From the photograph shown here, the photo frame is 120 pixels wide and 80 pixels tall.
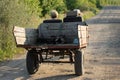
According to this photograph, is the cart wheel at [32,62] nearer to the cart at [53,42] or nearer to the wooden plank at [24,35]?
the cart at [53,42]

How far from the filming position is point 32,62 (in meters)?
12.9

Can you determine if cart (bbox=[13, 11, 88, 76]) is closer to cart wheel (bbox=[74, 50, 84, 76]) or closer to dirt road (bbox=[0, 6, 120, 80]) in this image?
cart wheel (bbox=[74, 50, 84, 76])

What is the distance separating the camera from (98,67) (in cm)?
1396

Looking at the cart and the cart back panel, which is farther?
the cart back panel

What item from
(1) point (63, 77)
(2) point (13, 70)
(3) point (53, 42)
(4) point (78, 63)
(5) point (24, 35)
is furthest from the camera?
(2) point (13, 70)

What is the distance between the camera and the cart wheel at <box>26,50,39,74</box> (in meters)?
12.7

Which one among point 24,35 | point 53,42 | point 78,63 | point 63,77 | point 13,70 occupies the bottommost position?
point 63,77

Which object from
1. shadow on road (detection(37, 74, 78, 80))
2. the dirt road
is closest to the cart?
shadow on road (detection(37, 74, 78, 80))

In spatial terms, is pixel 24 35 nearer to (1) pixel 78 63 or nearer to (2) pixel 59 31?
(2) pixel 59 31

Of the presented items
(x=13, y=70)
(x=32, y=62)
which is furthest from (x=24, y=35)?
(x=13, y=70)

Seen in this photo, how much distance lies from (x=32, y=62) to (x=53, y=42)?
992 mm

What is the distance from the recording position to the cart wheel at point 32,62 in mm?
12734

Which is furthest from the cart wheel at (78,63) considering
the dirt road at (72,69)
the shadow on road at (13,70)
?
the shadow on road at (13,70)

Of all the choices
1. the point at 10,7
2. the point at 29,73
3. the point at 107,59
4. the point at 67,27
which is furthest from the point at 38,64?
the point at 10,7
